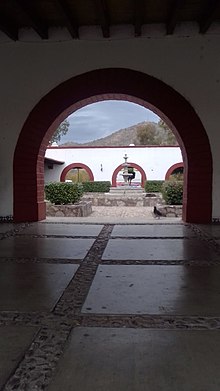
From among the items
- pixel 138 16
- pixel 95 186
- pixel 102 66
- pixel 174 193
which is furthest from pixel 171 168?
pixel 138 16

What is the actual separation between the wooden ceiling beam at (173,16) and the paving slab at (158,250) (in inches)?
120

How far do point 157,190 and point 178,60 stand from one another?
42.9 feet

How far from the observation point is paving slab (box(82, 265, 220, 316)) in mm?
2061

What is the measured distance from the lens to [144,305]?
2.12 metres

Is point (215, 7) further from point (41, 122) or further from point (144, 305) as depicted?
point (144, 305)

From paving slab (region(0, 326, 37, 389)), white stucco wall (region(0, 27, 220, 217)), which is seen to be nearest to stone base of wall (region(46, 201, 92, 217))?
white stucco wall (region(0, 27, 220, 217))

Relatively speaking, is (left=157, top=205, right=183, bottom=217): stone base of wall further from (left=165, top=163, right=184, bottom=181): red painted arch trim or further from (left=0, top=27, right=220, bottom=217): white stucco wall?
(left=165, top=163, right=184, bottom=181): red painted arch trim

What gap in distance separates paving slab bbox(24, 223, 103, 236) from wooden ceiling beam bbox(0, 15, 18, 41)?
9.83ft

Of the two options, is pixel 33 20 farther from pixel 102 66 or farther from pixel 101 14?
pixel 102 66

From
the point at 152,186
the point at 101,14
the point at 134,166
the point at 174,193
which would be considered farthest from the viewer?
the point at 134,166

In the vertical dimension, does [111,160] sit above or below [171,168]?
above

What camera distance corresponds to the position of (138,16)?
516cm

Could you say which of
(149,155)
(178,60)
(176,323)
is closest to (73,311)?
(176,323)

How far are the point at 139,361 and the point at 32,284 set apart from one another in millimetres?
1232
